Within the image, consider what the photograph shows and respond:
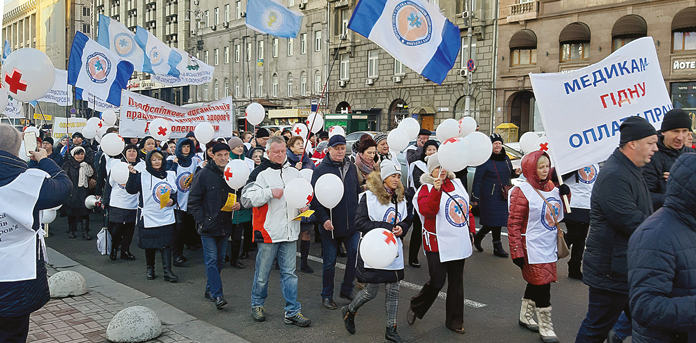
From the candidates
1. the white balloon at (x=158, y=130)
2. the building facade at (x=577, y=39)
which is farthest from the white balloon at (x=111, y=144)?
the building facade at (x=577, y=39)

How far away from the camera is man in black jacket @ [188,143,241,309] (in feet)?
19.6

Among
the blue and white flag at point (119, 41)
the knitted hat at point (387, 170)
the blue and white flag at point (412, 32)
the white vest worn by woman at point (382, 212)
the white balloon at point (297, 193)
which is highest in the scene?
the blue and white flag at point (119, 41)

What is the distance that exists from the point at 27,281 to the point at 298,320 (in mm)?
2487

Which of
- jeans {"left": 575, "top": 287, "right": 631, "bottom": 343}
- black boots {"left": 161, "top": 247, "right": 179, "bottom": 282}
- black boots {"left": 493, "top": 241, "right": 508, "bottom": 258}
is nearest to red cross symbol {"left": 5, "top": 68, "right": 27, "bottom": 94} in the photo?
black boots {"left": 161, "top": 247, "right": 179, "bottom": 282}

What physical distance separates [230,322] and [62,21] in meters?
82.5

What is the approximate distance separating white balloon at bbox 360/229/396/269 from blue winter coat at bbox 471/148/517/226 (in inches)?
151

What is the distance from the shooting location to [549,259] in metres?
4.86

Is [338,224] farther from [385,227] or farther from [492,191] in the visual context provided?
[492,191]

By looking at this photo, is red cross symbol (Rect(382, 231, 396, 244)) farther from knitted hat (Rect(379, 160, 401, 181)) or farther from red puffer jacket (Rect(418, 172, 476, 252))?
knitted hat (Rect(379, 160, 401, 181))

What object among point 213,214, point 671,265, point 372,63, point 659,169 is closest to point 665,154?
point 659,169

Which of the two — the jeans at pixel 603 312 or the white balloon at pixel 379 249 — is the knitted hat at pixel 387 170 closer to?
the white balloon at pixel 379 249

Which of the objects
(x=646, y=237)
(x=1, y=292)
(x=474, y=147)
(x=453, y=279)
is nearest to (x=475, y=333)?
(x=453, y=279)

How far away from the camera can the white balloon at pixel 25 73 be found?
6242 millimetres

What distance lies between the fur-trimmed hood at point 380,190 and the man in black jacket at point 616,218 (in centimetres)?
178
